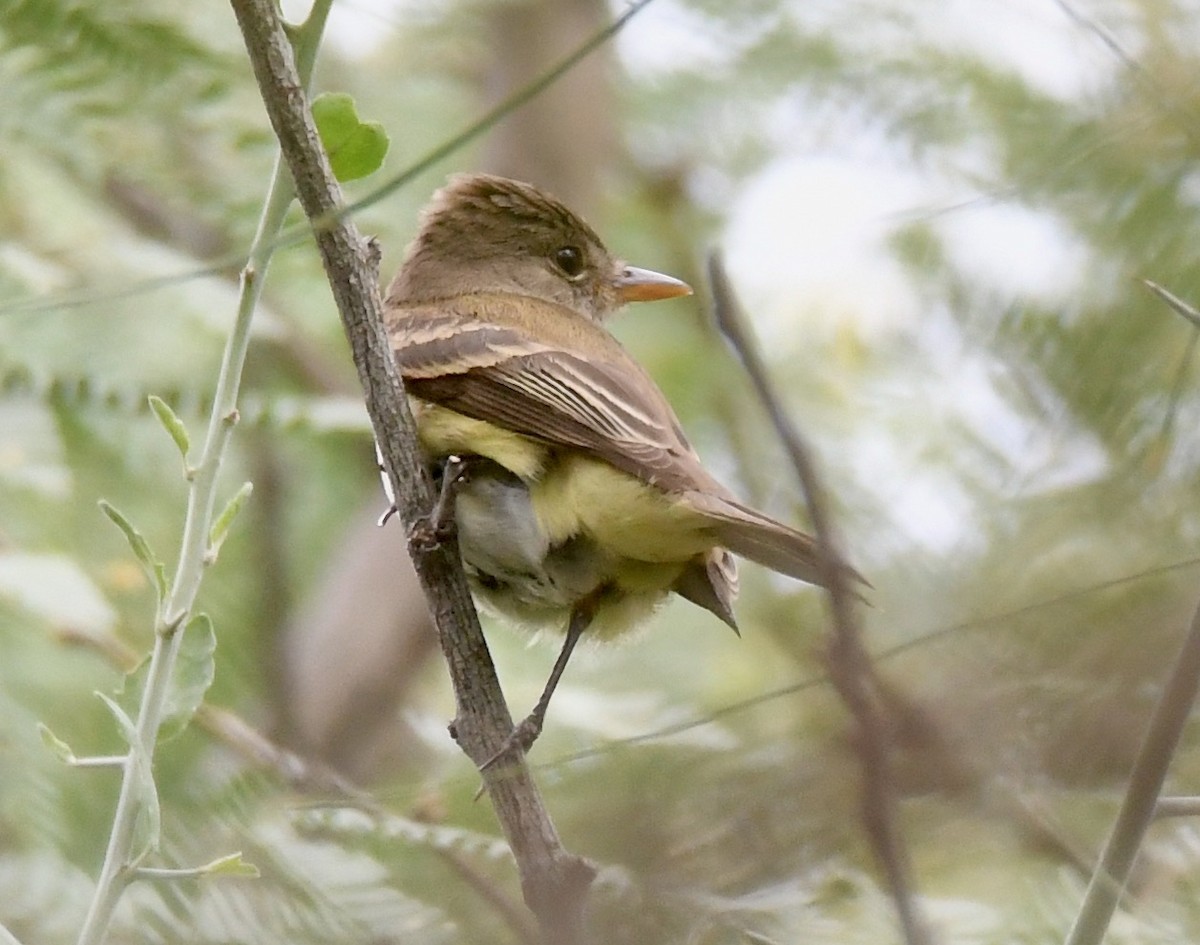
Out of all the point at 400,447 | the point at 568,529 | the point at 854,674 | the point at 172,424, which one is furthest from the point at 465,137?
the point at 568,529

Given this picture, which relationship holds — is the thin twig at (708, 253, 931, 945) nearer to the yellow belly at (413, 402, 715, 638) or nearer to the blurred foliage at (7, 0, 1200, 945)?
the blurred foliage at (7, 0, 1200, 945)

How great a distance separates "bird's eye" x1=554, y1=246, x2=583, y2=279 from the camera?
4.03 metres

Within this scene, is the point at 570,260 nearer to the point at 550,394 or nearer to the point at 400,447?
the point at 550,394

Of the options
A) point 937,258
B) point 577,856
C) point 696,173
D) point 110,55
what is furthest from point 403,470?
point 696,173

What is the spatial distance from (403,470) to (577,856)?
1.20m

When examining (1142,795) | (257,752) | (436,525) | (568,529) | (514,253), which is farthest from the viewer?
(514,253)

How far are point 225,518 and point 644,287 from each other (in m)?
2.51

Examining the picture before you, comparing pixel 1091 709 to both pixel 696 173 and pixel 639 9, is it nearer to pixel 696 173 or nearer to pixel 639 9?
pixel 639 9

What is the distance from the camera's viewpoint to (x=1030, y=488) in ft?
4.35

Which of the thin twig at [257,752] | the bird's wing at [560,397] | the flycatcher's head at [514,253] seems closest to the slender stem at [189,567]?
the thin twig at [257,752]

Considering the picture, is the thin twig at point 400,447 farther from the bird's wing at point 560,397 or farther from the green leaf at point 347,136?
the bird's wing at point 560,397

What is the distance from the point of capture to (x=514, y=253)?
3.98 m

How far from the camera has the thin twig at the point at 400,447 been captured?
6.10 feet

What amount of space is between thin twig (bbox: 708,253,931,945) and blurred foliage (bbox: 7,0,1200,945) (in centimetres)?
6
